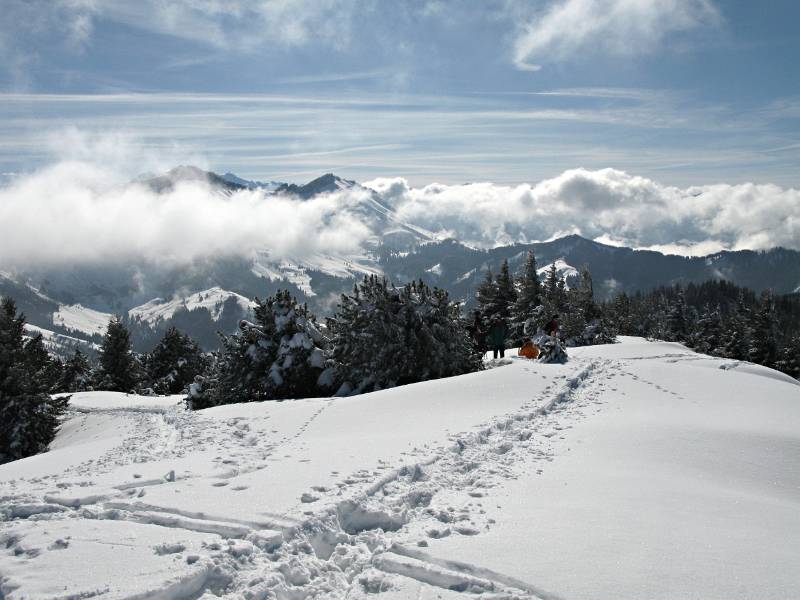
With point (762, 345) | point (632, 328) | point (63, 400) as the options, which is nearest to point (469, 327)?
point (63, 400)

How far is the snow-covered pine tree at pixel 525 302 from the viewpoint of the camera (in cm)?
4838

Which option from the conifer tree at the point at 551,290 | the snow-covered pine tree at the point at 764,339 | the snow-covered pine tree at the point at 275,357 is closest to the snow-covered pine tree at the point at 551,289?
the conifer tree at the point at 551,290

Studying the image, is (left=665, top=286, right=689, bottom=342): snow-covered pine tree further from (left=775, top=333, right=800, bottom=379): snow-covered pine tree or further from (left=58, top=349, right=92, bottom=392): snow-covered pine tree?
(left=58, top=349, right=92, bottom=392): snow-covered pine tree

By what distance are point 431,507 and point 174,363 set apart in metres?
55.2

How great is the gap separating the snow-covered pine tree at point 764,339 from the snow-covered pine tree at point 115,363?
64.4 meters

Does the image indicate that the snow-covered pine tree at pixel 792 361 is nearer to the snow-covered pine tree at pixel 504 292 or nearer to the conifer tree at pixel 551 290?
the conifer tree at pixel 551 290

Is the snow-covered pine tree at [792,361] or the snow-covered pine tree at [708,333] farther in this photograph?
the snow-covered pine tree at [708,333]

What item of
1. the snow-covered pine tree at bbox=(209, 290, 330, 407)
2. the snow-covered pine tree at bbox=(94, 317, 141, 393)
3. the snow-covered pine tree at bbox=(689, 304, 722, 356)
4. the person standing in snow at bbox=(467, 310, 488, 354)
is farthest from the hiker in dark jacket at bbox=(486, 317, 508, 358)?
the snow-covered pine tree at bbox=(689, 304, 722, 356)

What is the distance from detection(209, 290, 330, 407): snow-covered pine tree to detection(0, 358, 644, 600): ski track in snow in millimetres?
12525

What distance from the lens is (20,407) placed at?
81.4 ft

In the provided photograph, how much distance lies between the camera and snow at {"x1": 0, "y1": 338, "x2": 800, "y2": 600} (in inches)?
225

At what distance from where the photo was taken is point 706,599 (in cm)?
531

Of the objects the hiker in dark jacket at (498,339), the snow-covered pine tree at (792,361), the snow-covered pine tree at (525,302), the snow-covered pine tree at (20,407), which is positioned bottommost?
the snow-covered pine tree at (20,407)

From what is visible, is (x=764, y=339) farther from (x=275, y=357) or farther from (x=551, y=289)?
(x=275, y=357)
